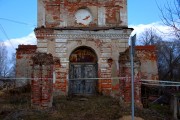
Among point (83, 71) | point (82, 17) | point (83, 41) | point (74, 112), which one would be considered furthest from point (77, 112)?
point (82, 17)

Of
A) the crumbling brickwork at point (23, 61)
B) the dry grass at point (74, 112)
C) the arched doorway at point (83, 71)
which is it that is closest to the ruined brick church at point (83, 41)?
the arched doorway at point (83, 71)

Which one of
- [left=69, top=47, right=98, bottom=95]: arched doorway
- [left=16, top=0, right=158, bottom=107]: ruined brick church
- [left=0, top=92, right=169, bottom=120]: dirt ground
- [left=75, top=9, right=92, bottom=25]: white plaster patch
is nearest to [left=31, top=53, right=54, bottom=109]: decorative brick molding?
[left=0, top=92, right=169, bottom=120]: dirt ground

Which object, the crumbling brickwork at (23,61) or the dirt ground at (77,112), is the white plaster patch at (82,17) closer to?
the crumbling brickwork at (23,61)

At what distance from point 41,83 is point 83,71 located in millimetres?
5062

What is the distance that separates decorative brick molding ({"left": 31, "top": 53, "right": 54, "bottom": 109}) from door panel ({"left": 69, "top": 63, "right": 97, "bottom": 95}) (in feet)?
14.7

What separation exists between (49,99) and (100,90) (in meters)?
4.74

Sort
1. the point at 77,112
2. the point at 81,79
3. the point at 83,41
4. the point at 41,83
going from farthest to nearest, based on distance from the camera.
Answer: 1. the point at 81,79
2. the point at 83,41
3. the point at 41,83
4. the point at 77,112

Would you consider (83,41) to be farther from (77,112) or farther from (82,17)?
(77,112)

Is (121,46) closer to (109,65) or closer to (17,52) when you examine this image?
(109,65)

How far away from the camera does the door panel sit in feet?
60.2

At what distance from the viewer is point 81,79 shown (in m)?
18.3

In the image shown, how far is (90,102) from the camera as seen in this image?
14828 millimetres

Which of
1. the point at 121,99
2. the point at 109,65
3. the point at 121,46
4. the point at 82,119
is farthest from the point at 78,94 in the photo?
the point at 82,119

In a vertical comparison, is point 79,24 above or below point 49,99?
above
